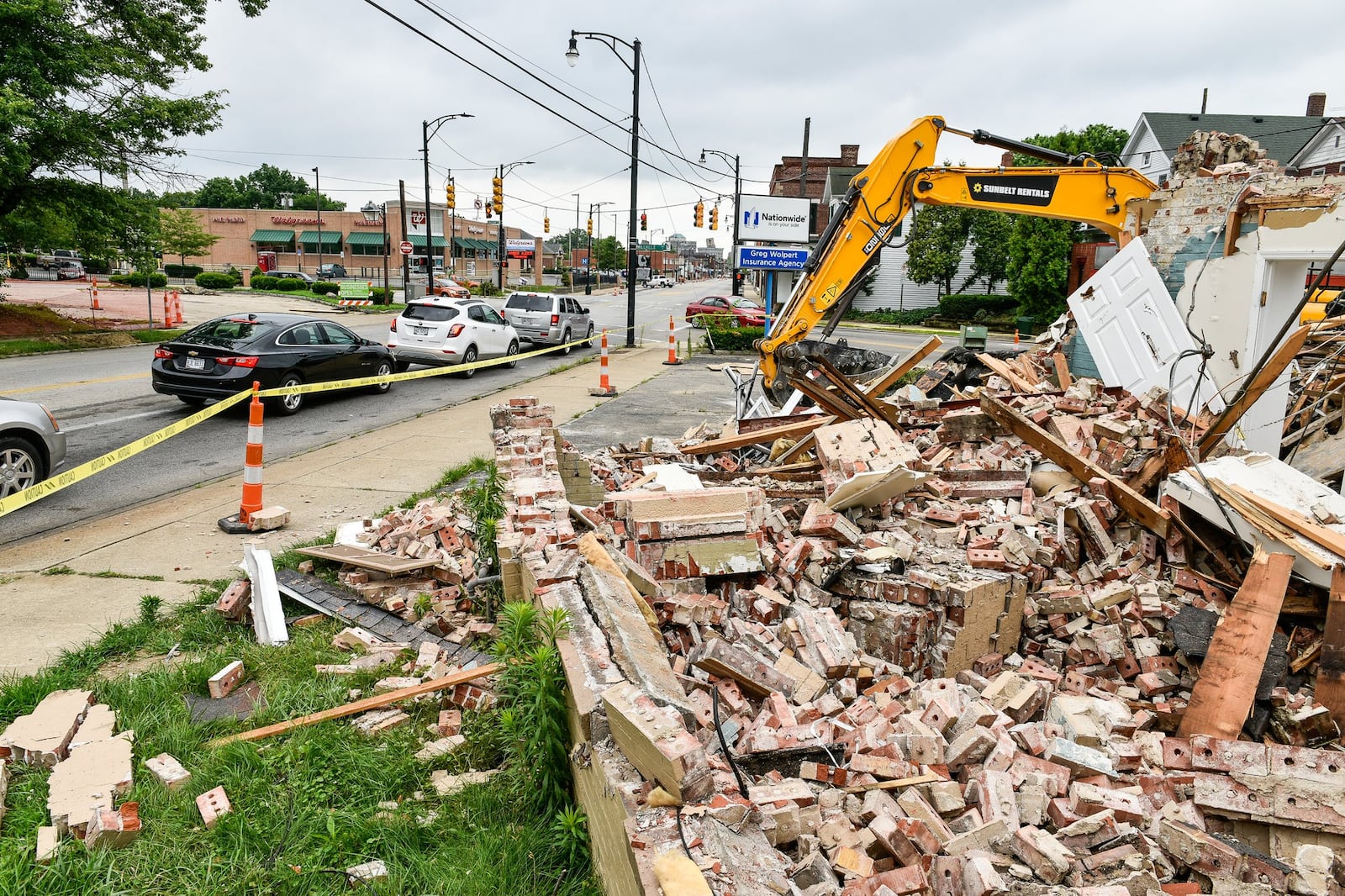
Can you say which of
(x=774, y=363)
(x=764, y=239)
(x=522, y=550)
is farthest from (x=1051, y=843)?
(x=764, y=239)

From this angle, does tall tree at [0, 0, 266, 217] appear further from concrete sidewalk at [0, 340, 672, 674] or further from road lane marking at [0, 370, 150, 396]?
concrete sidewalk at [0, 340, 672, 674]

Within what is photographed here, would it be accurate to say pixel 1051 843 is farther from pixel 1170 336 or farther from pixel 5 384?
pixel 5 384

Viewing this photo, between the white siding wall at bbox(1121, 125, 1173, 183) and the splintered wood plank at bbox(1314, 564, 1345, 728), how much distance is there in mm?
45041

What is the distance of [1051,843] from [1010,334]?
124ft

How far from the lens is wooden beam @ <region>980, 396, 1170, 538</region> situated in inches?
238

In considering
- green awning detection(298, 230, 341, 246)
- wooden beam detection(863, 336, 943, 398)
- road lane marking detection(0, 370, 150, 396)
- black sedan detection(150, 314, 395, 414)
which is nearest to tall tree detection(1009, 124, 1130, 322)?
wooden beam detection(863, 336, 943, 398)

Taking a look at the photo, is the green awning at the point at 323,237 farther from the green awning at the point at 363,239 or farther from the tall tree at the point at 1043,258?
the tall tree at the point at 1043,258

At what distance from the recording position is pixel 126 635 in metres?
5.11

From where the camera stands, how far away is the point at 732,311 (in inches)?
1378

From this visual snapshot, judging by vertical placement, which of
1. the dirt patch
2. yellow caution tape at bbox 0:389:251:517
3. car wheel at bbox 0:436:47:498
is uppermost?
the dirt patch

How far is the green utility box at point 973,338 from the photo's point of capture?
15.0m

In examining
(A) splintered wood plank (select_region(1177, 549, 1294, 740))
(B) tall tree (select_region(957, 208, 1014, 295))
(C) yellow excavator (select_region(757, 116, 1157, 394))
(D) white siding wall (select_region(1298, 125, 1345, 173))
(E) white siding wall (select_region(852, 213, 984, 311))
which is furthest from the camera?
(E) white siding wall (select_region(852, 213, 984, 311))

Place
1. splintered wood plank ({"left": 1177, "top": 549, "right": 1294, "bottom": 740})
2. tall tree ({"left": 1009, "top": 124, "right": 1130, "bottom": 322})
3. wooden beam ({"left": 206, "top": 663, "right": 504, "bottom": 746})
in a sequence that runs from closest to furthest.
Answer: wooden beam ({"left": 206, "top": 663, "right": 504, "bottom": 746})
splintered wood plank ({"left": 1177, "top": 549, "right": 1294, "bottom": 740})
tall tree ({"left": 1009, "top": 124, "right": 1130, "bottom": 322})

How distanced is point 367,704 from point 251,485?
4.07 metres
